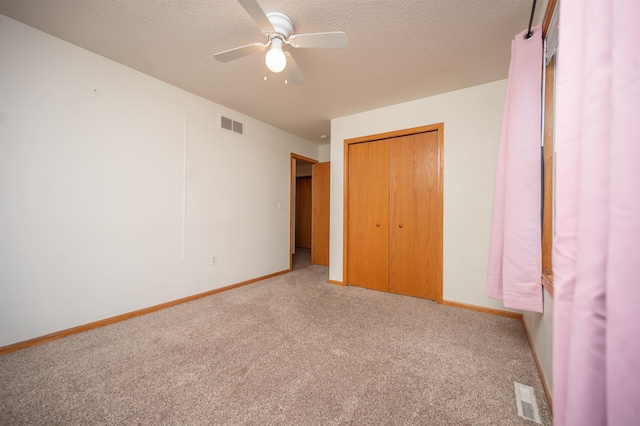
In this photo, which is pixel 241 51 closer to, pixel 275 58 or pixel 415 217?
pixel 275 58

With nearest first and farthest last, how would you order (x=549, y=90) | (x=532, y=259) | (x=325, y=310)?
(x=532, y=259)
(x=549, y=90)
(x=325, y=310)

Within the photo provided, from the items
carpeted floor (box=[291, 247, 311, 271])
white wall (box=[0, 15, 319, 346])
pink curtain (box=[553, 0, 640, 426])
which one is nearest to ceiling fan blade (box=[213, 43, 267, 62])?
white wall (box=[0, 15, 319, 346])

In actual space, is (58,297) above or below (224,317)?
above

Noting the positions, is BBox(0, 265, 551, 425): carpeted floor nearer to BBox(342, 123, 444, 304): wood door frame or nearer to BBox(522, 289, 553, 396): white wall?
BBox(522, 289, 553, 396): white wall

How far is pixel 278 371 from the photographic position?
5.12 feet

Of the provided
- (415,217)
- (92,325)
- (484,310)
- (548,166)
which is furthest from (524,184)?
(92,325)

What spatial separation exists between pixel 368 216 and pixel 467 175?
4.12 ft

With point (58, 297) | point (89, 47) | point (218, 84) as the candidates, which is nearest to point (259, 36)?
point (218, 84)

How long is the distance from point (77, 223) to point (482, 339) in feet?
11.6

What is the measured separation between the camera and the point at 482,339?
1.97m

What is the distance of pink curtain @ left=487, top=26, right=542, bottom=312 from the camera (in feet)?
4.77

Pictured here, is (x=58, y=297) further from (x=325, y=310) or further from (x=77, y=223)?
(x=325, y=310)

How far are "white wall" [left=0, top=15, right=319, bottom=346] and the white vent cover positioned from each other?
0.26 ft

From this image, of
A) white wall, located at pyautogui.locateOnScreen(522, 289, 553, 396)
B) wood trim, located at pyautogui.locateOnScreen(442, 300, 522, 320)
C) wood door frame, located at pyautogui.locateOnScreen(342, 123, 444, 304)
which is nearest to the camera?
white wall, located at pyautogui.locateOnScreen(522, 289, 553, 396)
